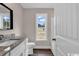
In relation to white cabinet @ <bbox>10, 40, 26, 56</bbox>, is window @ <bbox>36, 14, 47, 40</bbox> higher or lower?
higher

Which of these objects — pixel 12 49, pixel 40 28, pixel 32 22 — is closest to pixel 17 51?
pixel 12 49

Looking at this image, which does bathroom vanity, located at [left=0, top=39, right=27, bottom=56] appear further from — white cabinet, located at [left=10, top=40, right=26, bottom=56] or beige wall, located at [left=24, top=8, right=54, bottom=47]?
beige wall, located at [left=24, top=8, right=54, bottom=47]

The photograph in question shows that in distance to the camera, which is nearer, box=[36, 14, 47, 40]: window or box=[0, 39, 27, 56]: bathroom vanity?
box=[0, 39, 27, 56]: bathroom vanity

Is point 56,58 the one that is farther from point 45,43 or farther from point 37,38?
point 45,43

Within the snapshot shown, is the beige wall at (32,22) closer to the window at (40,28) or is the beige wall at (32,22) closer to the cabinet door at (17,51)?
the window at (40,28)

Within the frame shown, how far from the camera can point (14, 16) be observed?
2668mm

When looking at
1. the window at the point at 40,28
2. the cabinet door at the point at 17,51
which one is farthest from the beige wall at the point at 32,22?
the cabinet door at the point at 17,51

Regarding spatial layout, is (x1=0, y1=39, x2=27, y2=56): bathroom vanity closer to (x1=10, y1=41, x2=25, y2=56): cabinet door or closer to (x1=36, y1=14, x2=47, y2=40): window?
(x1=10, y1=41, x2=25, y2=56): cabinet door

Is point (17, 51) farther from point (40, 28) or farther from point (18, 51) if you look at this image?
point (40, 28)

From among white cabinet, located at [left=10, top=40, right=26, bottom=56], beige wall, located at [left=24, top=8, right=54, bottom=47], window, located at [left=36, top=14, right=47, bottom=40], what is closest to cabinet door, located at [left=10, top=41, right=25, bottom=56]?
white cabinet, located at [left=10, top=40, right=26, bottom=56]

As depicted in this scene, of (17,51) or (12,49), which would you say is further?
(17,51)

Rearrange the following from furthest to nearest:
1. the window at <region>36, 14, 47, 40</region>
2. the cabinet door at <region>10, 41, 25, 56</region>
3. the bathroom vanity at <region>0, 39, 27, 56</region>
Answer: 1. the window at <region>36, 14, 47, 40</region>
2. the cabinet door at <region>10, 41, 25, 56</region>
3. the bathroom vanity at <region>0, 39, 27, 56</region>

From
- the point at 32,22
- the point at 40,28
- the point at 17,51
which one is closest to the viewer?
the point at 17,51

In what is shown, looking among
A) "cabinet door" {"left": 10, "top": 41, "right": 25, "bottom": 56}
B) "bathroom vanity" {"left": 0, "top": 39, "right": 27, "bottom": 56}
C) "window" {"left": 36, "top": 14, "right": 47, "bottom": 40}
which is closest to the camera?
"bathroom vanity" {"left": 0, "top": 39, "right": 27, "bottom": 56}
